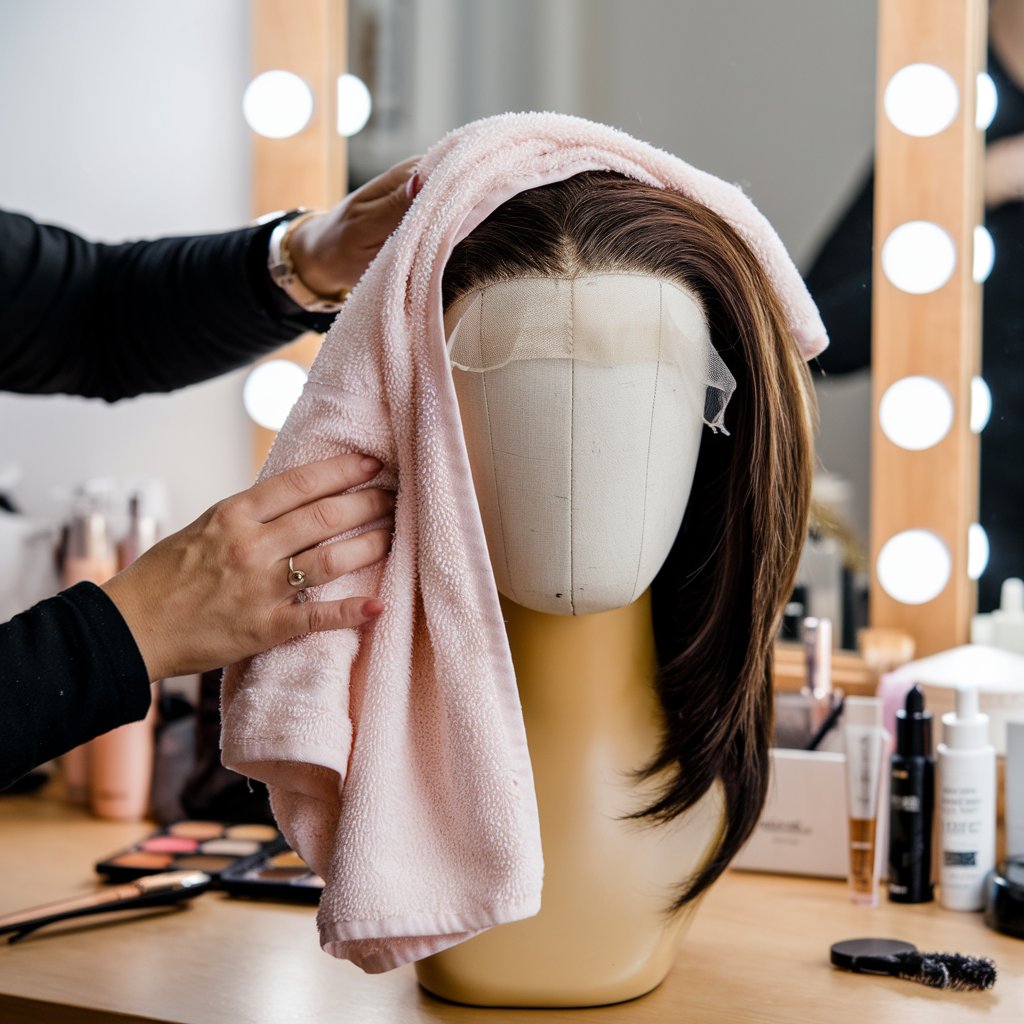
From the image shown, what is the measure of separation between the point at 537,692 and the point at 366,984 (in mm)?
237

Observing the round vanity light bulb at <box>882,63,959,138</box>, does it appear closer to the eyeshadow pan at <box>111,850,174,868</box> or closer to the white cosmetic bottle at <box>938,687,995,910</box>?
the white cosmetic bottle at <box>938,687,995,910</box>

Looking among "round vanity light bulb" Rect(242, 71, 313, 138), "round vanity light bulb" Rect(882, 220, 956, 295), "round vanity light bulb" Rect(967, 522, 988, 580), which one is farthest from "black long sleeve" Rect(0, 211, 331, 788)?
"round vanity light bulb" Rect(967, 522, 988, 580)

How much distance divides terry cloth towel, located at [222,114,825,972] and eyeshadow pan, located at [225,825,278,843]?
0.44 meters

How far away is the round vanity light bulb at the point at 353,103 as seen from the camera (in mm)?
1333

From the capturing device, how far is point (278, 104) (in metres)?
1.34

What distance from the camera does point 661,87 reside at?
121cm

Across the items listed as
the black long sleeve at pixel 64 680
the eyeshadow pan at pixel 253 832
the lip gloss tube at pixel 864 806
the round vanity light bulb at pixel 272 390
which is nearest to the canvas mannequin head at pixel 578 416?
the black long sleeve at pixel 64 680

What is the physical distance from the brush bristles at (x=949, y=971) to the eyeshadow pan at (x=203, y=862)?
0.57m

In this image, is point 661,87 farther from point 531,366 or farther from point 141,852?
point 141,852

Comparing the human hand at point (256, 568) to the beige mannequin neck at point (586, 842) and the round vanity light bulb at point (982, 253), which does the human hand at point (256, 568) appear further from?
the round vanity light bulb at point (982, 253)

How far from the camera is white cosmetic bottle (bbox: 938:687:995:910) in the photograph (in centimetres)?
96

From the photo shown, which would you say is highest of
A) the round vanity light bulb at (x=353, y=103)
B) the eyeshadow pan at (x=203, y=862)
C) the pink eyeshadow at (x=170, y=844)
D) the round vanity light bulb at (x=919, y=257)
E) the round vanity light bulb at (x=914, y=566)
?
the round vanity light bulb at (x=353, y=103)

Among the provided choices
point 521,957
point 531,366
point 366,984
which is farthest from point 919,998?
point 531,366

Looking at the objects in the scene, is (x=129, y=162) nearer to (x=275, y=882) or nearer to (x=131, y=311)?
(x=131, y=311)
